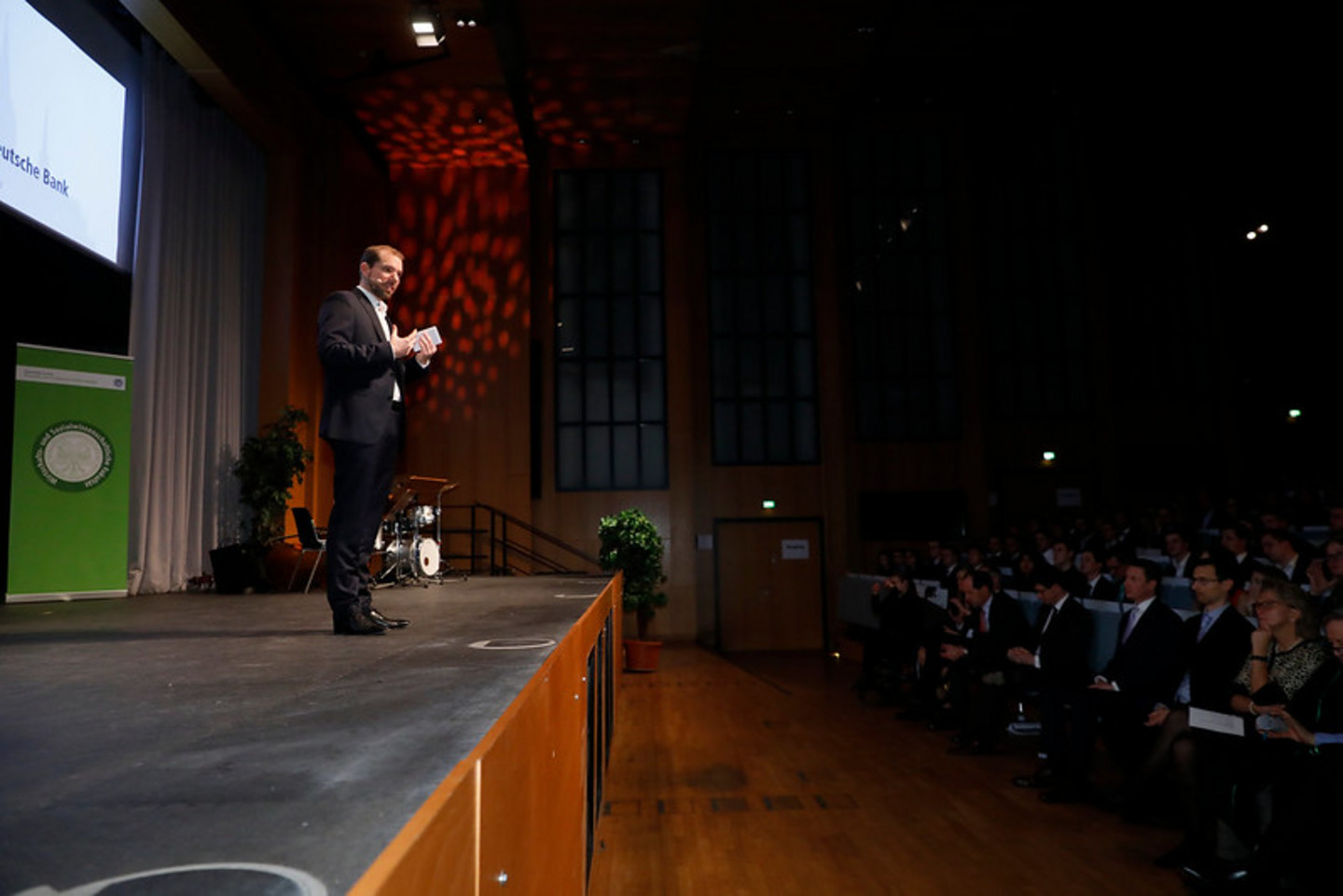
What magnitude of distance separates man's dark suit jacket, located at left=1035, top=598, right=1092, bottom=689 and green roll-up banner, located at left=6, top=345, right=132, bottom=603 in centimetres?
528

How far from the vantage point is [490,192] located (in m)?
9.91

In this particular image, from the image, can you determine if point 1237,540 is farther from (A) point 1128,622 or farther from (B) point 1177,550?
(A) point 1128,622

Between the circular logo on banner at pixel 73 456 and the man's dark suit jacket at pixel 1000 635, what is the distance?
209 inches

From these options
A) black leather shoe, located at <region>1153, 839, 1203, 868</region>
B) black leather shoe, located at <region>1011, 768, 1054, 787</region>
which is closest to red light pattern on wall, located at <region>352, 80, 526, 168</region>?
black leather shoe, located at <region>1011, 768, 1054, 787</region>

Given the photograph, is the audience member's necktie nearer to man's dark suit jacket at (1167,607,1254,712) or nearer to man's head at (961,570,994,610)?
man's dark suit jacket at (1167,607,1254,712)

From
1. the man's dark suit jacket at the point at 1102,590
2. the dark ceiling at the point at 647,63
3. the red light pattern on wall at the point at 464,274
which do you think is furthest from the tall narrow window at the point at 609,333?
the man's dark suit jacket at the point at 1102,590

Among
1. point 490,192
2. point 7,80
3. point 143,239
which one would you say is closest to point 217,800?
point 7,80

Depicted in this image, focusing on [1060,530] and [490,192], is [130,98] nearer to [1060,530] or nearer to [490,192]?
[490,192]

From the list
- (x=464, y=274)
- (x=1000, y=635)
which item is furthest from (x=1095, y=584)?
(x=464, y=274)

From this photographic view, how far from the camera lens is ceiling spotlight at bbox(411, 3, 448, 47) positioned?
256 inches

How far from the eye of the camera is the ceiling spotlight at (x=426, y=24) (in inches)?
256

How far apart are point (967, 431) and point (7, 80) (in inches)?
370

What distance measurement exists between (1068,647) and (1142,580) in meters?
0.62

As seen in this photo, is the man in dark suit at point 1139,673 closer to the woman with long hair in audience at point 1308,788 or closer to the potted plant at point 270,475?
the woman with long hair in audience at point 1308,788
